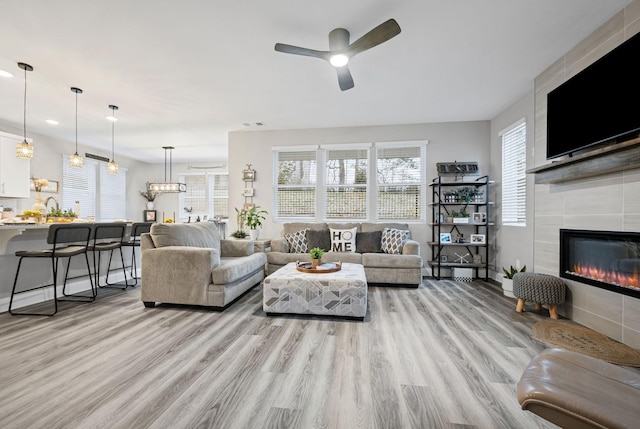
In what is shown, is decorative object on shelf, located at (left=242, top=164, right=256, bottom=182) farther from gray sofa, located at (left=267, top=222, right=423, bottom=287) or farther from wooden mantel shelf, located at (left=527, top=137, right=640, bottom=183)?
wooden mantel shelf, located at (left=527, top=137, right=640, bottom=183)

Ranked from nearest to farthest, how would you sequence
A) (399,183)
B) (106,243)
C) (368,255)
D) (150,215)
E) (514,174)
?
1. (106,243)
2. (514,174)
3. (368,255)
4. (399,183)
5. (150,215)

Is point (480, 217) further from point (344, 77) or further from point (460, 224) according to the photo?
point (344, 77)

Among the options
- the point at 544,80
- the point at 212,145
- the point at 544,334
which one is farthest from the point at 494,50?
the point at 212,145

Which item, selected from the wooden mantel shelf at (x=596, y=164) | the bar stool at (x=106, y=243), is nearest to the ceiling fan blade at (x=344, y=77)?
the wooden mantel shelf at (x=596, y=164)

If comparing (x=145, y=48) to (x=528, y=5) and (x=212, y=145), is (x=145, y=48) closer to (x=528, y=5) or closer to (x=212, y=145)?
(x=528, y=5)

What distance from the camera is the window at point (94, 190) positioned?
629 cm

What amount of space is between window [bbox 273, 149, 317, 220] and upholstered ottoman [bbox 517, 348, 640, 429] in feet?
15.2

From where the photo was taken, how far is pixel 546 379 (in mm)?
1084


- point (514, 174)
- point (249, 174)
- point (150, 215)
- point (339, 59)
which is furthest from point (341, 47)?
point (150, 215)

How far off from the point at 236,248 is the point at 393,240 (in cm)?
246

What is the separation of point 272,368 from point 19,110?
5731 millimetres

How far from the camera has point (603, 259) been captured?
2570 mm

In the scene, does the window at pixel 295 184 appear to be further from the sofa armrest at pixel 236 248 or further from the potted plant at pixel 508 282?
the potted plant at pixel 508 282

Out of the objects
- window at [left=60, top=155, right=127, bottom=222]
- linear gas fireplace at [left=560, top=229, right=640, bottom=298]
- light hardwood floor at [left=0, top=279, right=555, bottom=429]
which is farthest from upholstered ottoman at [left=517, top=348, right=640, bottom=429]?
window at [left=60, top=155, right=127, bottom=222]
